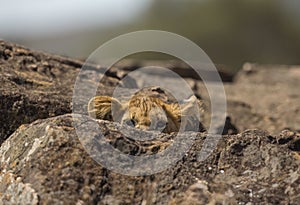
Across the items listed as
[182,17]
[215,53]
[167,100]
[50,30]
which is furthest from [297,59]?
[50,30]

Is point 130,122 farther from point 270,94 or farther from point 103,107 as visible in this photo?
point 270,94

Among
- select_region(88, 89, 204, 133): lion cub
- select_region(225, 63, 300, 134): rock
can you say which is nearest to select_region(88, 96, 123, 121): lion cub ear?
select_region(88, 89, 204, 133): lion cub

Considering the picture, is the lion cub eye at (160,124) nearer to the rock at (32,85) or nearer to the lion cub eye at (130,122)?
the lion cub eye at (130,122)

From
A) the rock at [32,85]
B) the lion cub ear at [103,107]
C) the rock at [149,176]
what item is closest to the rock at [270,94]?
the rock at [32,85]

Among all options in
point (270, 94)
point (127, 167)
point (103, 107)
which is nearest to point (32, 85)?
point (103, 107)

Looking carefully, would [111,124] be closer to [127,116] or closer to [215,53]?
[127,116]

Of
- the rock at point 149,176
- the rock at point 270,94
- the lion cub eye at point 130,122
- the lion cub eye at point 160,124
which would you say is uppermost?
the rock at point 270,94

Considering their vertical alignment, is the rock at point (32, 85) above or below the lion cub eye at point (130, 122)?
above
